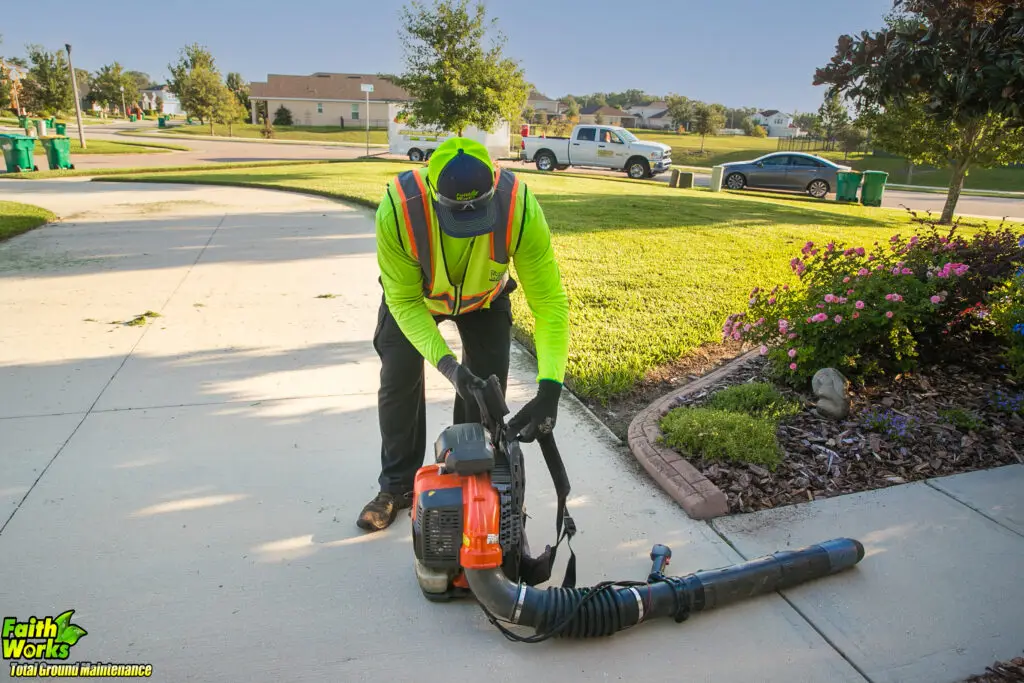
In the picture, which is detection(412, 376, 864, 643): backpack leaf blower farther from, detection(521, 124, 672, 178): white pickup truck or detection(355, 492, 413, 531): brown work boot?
detection(521, 124, 672, 178): white pickup truck

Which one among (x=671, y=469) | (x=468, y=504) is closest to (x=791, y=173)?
(x=671, y=469)

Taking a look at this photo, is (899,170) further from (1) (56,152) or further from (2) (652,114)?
(2) (652,114)

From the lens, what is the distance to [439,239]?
2383 millimetres

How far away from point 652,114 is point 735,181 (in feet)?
364

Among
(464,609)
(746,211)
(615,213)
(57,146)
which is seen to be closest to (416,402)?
(464,609)

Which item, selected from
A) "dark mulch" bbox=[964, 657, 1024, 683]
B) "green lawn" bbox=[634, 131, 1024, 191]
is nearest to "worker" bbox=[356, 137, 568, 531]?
"dark mulch" bbox=[964, 657, 1024, 683]

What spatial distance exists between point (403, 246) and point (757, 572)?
176cm

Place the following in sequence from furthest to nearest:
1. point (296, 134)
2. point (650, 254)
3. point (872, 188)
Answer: point (296, 134)
point (872, 188)
point (650, 254)

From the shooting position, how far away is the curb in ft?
9.61

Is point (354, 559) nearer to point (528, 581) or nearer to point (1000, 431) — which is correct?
point (528, 581)

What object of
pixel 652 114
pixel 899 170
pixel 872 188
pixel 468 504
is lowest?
pixel 468 504

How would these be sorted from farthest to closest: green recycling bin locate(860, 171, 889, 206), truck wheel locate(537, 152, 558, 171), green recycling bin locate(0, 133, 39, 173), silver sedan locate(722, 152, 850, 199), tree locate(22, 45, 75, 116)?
tree locate(22, 45, 75, 116) < truck wheel locate(537, 152, 558, 171) < silver sedan locate(722, 152, 850, 199) < green recycling bin locate(860, 171, 889, 206) < green recycling bin locate(0, 133, 39, 173)

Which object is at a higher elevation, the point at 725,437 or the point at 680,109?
the point at 680,109

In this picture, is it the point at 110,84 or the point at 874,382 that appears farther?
the point at 110,84
